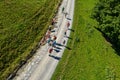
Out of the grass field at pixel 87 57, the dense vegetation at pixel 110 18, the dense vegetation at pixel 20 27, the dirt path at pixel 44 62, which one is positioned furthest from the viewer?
the dense vegetation at pixel 110 18

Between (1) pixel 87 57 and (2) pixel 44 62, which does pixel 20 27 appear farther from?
(1) pixel 87 57

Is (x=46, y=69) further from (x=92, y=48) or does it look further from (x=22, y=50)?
(x=92, y=48)

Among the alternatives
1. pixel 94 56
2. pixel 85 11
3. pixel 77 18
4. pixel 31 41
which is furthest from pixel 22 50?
pixel 85 11

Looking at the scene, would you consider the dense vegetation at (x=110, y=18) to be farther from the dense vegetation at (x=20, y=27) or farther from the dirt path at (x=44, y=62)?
the dense vegetation at (x=20, y=27)

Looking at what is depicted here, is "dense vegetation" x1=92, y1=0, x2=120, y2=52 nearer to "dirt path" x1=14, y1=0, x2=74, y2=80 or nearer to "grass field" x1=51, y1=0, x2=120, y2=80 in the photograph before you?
"grass field" x1=51, y1=0, x2=120, y2=80

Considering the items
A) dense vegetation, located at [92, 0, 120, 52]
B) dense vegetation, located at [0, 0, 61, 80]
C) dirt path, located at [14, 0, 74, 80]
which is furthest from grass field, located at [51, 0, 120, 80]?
dense vegetation, located at [0, 0, 61, 80]

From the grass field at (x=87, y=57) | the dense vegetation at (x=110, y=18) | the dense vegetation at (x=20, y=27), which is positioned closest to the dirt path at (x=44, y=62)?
the grass field at (x=87, y=57)
